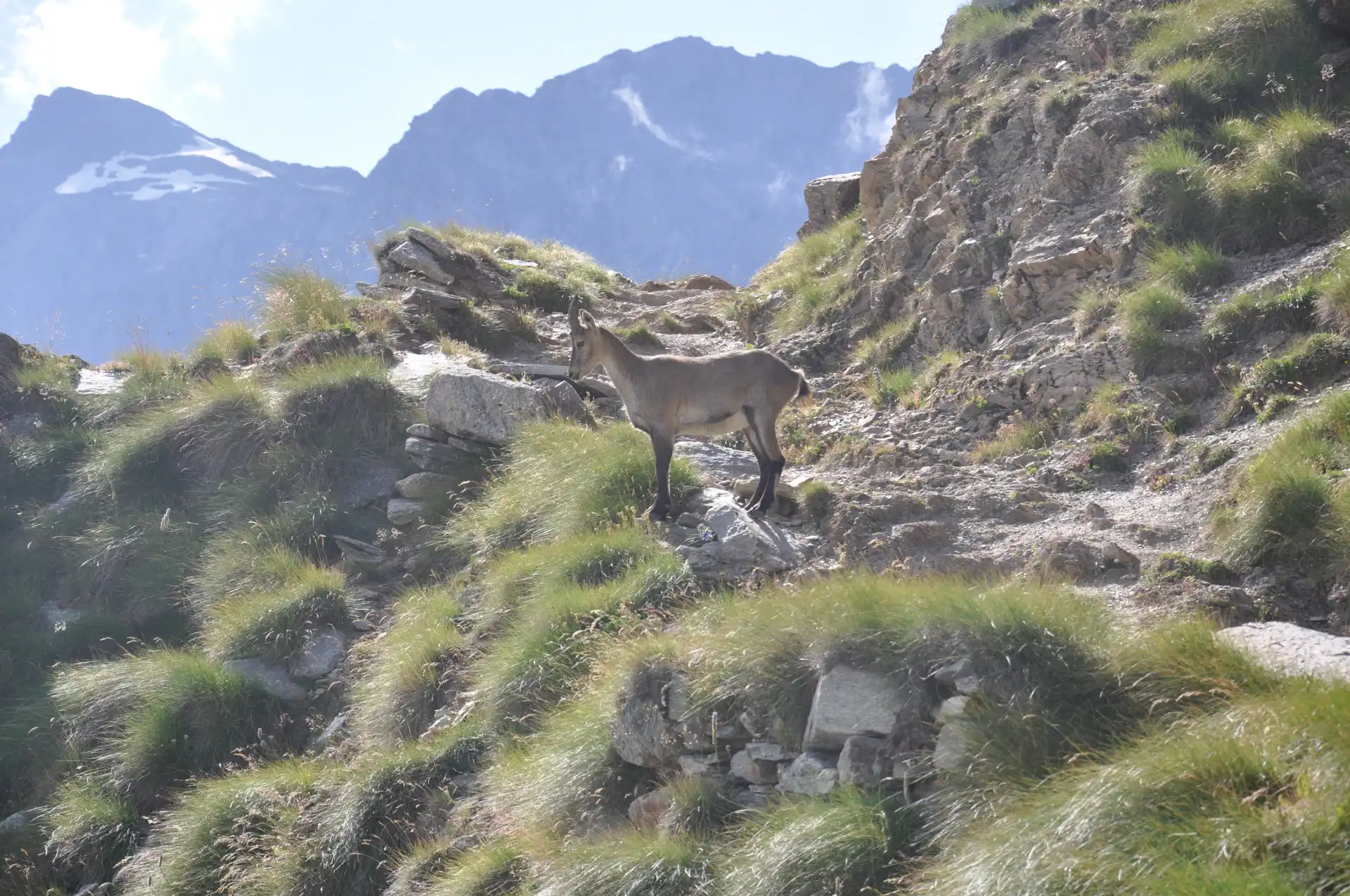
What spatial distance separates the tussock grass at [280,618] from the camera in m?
9.84

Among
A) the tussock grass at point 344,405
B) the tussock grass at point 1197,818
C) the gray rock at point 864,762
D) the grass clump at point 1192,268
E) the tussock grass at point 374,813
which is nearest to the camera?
the tussock grass at point 1197,818

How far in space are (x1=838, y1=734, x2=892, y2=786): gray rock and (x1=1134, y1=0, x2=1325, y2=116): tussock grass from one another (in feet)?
29.2

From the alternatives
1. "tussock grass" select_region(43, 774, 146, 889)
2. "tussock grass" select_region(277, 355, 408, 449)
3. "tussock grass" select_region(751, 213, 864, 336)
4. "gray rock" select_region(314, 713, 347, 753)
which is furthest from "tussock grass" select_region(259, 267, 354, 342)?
"tussock grass" select_region(43, 774, 146, 889)

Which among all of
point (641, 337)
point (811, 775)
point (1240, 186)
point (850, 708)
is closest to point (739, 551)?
point (850, 708)

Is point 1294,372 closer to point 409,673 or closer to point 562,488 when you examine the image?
point 562,488

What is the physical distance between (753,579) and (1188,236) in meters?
5.66

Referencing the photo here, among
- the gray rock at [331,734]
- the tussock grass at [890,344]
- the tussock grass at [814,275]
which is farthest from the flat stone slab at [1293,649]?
the tussock grass at [814,275]

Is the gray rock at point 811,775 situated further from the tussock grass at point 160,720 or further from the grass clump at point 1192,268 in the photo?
the grass clump at point 1192,268

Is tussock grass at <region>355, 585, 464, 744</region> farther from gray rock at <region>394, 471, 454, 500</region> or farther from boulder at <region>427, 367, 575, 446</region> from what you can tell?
boulder at <region>427, 367, 575, 446</region>

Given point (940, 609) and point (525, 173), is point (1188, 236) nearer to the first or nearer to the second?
point (940, 609)

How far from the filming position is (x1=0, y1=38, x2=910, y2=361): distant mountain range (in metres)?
91.2

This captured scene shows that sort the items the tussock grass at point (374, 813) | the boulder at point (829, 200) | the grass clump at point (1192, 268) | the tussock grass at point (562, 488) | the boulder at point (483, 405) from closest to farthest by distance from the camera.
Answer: the tussock grass at point (374, 813) → the tussock grass at point (562, 488) → the grass clump at point (1192, 268) → the boulder at point (483, 405) → the boulder at point (829, 200)

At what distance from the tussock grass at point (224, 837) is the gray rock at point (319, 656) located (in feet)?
4.48

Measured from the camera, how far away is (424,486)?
11.5m
